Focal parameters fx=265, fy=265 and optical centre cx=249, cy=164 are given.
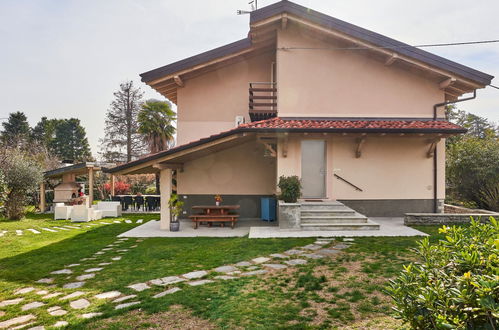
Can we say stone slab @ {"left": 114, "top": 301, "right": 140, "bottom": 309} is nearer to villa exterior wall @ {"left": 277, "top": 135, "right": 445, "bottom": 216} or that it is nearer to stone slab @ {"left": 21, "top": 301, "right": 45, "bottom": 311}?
stone slab @ {"left": 21, "top": 301, "right": 45, "bottom": 311}

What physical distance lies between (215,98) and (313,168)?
5.43 m

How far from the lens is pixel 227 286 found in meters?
4.37

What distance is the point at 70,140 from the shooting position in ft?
156

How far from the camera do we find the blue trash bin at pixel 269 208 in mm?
10828

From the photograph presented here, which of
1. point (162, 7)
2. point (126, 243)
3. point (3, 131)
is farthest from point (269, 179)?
point (3, 131)

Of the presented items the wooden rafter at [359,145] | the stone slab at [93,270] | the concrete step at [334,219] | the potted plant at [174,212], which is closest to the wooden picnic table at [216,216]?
the potted plant at [174,212]

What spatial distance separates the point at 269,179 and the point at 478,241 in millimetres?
9655

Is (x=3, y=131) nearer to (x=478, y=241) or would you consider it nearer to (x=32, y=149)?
(x=32, y=149)

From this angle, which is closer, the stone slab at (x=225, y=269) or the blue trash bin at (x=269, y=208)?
the stone slab at (x=225, y=269)

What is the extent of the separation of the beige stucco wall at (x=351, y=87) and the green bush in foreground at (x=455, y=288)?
8.82m

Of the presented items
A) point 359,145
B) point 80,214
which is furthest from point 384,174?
point 80,214

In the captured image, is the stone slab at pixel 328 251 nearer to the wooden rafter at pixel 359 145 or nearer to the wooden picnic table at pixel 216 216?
the wooden picnic table at pixel 216 216

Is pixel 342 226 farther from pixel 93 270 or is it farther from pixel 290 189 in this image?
pixel 93 270

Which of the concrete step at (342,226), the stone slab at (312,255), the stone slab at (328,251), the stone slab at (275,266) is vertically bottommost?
the stone slab at (275,266)
